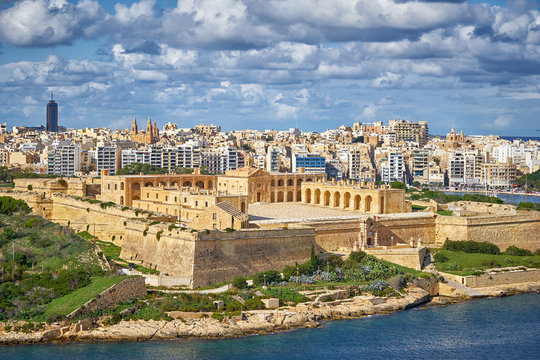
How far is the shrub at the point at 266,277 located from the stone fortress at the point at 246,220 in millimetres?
753

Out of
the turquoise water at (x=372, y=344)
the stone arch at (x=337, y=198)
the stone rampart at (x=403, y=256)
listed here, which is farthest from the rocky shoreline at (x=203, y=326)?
the stone arch at (x=337, y=198)

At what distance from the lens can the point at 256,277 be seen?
29750 mm

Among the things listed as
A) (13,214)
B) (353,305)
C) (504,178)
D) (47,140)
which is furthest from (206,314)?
(47,140)

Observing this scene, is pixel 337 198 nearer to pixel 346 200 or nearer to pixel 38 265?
pixel 346 200

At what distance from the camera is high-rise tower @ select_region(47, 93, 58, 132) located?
499 feet

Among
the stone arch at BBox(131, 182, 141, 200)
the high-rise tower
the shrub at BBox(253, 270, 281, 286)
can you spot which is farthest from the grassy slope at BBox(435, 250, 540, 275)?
the high-rise tower

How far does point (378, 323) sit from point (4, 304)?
12096mm

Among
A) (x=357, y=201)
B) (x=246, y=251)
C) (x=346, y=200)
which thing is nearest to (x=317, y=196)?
(x=346, y=200)

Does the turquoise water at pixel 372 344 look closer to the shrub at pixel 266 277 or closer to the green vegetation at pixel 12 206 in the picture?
the shrub at pixel 266 277

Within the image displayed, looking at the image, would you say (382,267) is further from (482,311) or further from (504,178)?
A: (504,178)

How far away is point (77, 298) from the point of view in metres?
27.0

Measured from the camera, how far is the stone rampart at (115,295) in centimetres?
2623

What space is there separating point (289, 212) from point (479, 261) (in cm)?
982

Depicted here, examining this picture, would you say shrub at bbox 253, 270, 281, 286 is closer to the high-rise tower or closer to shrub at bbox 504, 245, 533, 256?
shrub at bbox 504, 245, 533, 256
